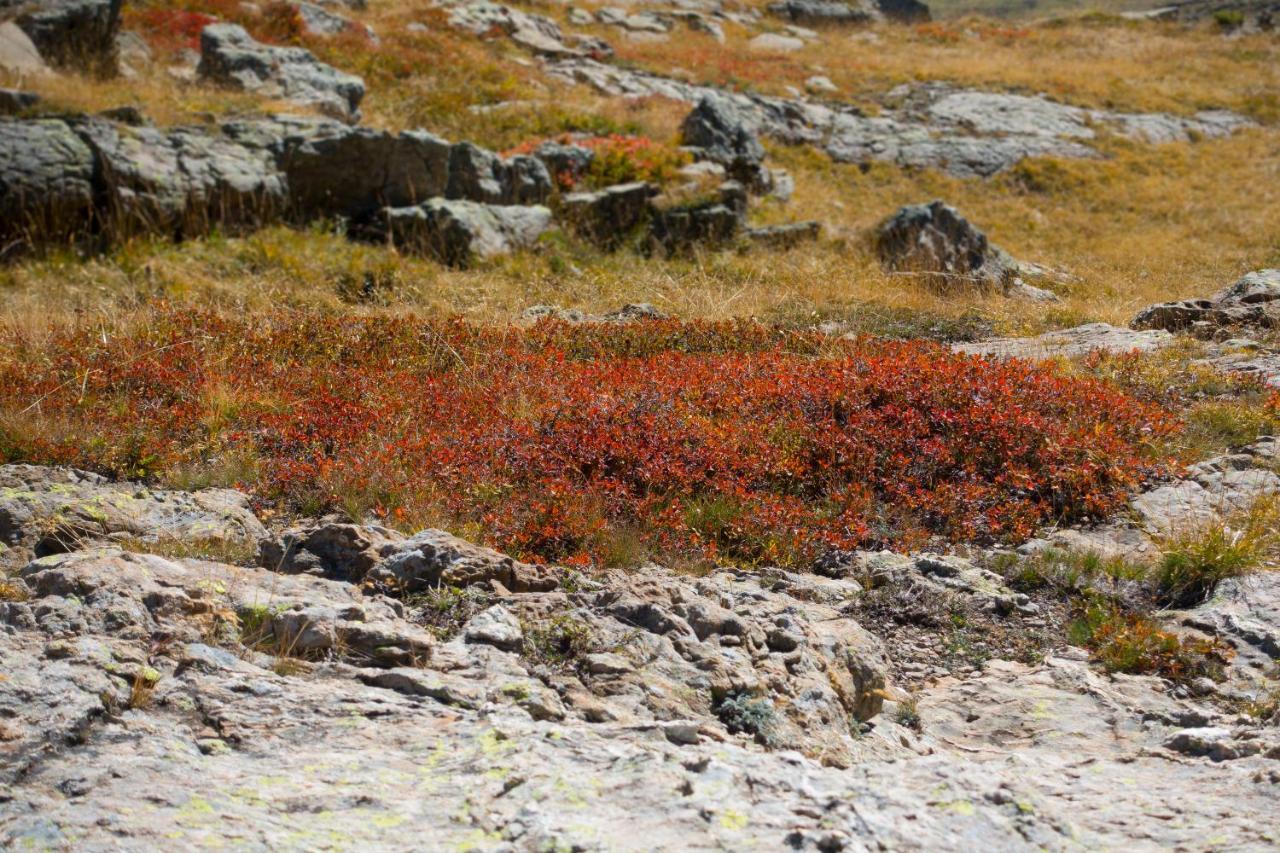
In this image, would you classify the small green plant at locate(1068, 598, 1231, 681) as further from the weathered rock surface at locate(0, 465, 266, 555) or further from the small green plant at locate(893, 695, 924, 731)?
the weathered rock surface at locate(0, 465, 266, 555)

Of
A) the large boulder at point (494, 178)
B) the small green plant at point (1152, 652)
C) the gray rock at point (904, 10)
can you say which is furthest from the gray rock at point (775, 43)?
the small green plant at point (1152, 652)

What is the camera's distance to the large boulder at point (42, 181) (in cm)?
1352

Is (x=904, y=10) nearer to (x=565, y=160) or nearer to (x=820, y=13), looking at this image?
(x=820, y=13)

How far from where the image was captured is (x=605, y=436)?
6.89 m

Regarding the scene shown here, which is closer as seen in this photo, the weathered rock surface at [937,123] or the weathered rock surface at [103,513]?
the weathered rock surface at [103,513]

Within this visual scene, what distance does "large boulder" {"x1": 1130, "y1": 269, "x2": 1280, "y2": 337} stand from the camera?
11.1 m

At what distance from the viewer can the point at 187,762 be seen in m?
3.30

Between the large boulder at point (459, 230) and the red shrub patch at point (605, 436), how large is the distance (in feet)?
19.3

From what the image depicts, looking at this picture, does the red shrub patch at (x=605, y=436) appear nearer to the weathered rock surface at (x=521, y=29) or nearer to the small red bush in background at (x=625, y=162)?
the small red bush in background at (x=625, y=162)

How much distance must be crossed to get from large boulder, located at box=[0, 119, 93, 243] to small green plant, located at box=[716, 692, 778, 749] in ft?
43.4

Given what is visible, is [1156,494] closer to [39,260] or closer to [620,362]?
[620,362]

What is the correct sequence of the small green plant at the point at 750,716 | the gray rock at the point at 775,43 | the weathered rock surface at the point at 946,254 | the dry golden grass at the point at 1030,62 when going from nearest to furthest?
the small green plant at the point at 750,716 → the weathered rock surface at the point at 946,254 → the dry golden grass at the point at 1030,62 → the gray rock at the point at 775,43

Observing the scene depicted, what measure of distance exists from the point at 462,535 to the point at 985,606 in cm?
304

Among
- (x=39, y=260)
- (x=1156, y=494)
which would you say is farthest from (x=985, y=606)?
(x=39, y=260)
